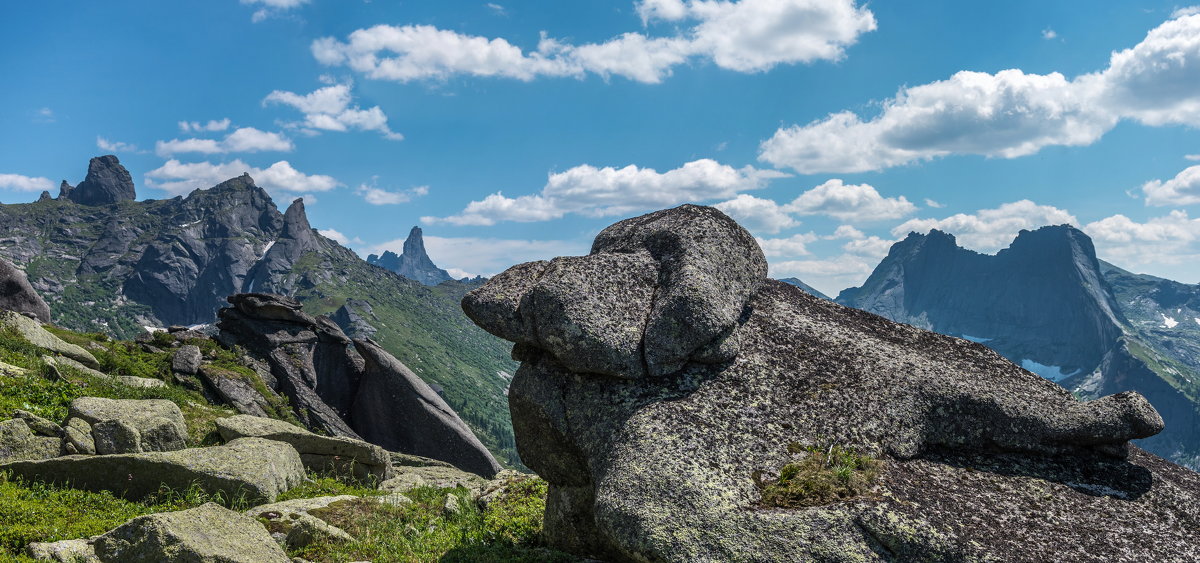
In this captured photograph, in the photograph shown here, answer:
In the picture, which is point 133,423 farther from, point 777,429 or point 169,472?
point 777,429

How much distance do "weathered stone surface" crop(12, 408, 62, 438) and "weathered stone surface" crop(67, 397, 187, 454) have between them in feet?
1.44

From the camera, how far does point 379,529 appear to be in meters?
16.0

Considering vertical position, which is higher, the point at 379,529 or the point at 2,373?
the point at 2,373

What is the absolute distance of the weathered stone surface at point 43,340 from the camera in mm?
30781

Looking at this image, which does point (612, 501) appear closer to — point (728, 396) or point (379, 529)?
point (728, 396)

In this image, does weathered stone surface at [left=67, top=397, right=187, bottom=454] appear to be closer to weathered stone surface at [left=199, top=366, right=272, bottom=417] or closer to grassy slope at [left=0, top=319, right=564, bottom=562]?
grassy slope at [left=0, top=319, right=564, bottom=562]

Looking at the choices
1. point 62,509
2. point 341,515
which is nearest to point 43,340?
A: point 62,509

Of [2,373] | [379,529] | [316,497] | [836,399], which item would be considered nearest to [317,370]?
[2,373]

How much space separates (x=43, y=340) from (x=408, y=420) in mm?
18336

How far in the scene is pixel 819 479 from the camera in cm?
1183

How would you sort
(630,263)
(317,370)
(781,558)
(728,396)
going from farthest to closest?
1. (317,370)
2. (630,263)
3. (728,396)
4. (781,558)

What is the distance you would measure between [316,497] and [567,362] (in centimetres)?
870

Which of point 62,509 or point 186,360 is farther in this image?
point 186,360

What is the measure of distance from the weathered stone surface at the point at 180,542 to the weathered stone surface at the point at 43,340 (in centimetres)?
2449
